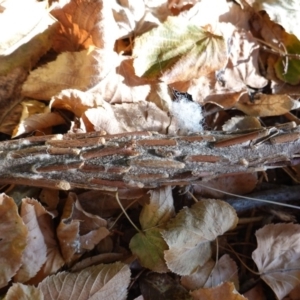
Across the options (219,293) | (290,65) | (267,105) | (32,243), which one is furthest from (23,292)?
(290,65)

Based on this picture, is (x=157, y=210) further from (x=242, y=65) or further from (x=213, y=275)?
(x=242, y=65)

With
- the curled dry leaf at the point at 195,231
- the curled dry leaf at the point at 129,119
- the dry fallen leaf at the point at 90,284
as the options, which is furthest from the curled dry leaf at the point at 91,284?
the curled dry leaf at the point at 129,119

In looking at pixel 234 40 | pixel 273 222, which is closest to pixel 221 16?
pixel 234 40

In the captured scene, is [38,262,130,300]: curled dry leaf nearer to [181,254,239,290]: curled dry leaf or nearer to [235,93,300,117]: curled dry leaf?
[181,254,239,290]: curled dry leaf

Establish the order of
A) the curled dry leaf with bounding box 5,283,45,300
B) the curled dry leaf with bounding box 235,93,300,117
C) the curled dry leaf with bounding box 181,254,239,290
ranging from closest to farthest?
1. the curled dry leaf with bounding box 5,283,45,300
2. the curled dry leaf with bounding box 181,254,239,290
3. the curled dry leaf with bounding box 235,93,300,117

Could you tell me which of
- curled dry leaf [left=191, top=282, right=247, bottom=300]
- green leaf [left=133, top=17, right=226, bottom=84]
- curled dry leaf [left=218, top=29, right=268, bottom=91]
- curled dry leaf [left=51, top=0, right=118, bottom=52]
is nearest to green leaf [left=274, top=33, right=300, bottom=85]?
curled dry leaf [left=218, top=29, right=268, bottom=91]

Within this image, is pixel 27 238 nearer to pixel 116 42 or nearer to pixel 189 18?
pixel 116 42
